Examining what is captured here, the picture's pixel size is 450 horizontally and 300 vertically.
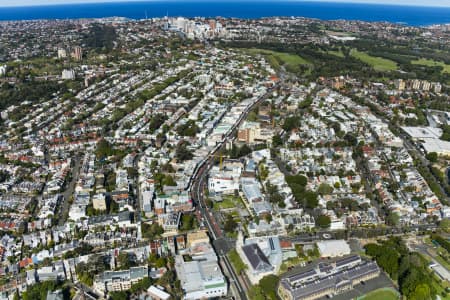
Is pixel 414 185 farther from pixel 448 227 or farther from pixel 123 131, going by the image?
pixel 123 131

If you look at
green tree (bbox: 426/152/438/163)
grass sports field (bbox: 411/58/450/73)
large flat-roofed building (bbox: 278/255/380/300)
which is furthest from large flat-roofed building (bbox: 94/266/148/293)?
grass sports field (bbox: 411/58/450/73)

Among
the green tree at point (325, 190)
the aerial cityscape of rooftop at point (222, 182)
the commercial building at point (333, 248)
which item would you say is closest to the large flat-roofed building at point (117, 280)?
the aerial cityscape of rooftop at point (222, 182)

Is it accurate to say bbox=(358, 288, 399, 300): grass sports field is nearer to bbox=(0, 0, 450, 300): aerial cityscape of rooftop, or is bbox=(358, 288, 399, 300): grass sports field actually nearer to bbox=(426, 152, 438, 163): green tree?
bbox=(0, 0, 450, 300): aerial cityscape of rooftop

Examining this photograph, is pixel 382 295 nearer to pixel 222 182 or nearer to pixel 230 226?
pixel 230 226

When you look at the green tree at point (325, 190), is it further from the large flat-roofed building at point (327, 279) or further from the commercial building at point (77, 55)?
the commercial building at point (77, 55)

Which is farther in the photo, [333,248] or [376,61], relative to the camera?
[376,61]

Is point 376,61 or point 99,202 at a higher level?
point 376,61

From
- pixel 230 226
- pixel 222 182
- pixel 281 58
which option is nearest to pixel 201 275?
pixel 230 226
